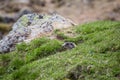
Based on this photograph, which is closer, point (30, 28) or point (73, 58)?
point (73, 58)

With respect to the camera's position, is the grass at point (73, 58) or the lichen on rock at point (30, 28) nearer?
the grass at point (73, 58)

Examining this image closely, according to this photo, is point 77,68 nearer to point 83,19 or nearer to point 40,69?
point 40,69

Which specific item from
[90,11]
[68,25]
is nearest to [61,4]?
[90,11]

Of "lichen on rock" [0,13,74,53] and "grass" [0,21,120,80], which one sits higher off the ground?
"lichen on rock" [0,13,74,53]

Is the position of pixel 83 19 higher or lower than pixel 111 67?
higher

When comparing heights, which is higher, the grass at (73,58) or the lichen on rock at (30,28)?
the lichen on rock at (30,28)
